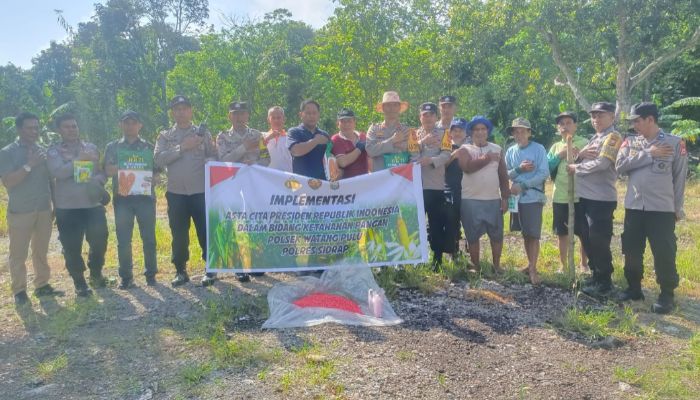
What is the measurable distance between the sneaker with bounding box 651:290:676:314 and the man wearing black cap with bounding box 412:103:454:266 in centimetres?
217

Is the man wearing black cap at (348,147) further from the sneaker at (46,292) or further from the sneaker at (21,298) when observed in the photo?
the sneaker at (21,298)

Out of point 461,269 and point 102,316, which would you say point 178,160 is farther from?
point 461,269

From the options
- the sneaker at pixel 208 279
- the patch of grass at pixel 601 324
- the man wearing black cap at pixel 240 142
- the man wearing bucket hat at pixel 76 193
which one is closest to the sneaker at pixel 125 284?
the man wearing bucket hat at pixel 76 193

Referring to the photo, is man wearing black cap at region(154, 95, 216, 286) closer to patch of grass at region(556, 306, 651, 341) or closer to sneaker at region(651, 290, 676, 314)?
patch of grass at region(556, 306, 651, 341)

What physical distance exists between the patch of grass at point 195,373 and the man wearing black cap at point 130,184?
101 inches

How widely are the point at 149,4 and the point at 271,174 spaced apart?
2176cm

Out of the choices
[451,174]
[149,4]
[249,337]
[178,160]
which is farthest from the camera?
[149,4]

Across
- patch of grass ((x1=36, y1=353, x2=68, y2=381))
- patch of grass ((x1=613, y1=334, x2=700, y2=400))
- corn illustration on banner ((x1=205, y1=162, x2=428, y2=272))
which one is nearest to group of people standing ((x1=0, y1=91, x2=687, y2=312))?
corn illustration on banner ((x1=205, y1=162, x2=428, y2=272))

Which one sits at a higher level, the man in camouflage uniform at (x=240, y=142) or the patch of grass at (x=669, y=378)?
the man in camouflage uniform at (x=240, y=142)

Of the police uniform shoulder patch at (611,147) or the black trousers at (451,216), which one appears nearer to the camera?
the police uniform shoulder patch at (611,147)

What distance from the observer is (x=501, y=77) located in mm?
21703

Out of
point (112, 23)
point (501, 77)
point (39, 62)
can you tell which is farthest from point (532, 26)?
point (39, 62)

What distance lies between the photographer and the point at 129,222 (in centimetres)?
613

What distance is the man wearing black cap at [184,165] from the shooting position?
5.90m
